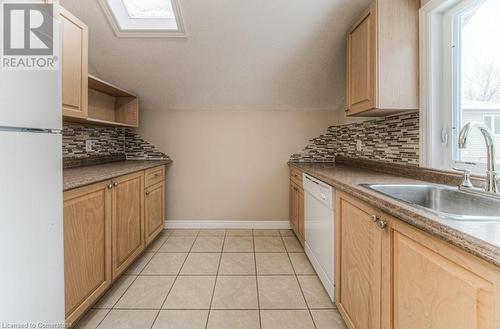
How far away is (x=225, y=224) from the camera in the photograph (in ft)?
11.4

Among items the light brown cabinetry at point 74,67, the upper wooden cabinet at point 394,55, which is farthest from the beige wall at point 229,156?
the upper wooden cabinet at point 394,55

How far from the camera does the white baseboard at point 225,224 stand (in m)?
3.47

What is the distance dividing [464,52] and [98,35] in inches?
109

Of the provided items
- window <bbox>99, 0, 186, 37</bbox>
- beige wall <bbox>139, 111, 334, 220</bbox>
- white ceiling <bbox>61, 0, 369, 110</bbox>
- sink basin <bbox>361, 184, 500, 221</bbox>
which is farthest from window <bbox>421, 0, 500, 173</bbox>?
window <bbox>99, 0, 186, 37</bbox>

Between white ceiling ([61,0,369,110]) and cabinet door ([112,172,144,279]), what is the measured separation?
3.63 feet

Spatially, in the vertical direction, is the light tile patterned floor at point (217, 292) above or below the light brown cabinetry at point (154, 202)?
below

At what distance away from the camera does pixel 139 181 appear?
2486 millimetres

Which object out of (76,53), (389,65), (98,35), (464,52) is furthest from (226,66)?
(464,52)

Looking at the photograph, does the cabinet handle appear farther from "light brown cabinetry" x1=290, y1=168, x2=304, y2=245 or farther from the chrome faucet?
"light brown cabinetry" x1=290, y1=168, x2=304, y2=245

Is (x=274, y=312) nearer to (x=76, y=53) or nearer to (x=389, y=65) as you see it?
(x=389, y=65)

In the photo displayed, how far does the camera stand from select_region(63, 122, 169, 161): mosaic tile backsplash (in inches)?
93.1

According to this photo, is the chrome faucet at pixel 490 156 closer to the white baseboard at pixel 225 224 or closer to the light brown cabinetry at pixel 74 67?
the light brown cabinetry at pixel 74 67

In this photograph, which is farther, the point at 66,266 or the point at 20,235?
the point at 66,266

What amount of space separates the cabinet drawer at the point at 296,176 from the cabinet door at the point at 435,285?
1734mm
